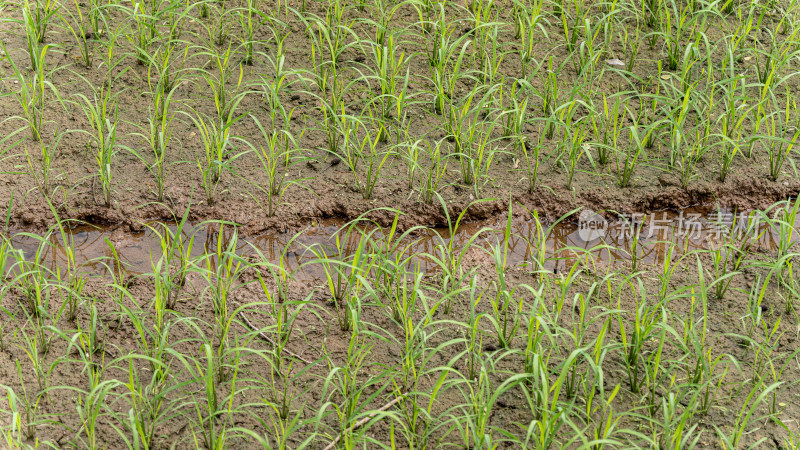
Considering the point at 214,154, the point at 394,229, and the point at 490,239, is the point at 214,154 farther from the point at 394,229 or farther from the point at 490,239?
the point at 490,239

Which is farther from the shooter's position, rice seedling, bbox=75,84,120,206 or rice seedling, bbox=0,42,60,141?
rice seedling, bbox=0,42,60,141

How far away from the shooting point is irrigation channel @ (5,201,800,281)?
11.8ft

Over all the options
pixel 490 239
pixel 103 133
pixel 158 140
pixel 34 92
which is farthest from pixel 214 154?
pixel 490 239

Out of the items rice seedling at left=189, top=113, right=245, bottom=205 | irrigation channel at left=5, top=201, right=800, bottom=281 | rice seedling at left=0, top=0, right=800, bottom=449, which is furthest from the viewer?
rice seedling at left=189, top=113, right=245, bottom=205

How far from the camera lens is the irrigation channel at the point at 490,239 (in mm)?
3594

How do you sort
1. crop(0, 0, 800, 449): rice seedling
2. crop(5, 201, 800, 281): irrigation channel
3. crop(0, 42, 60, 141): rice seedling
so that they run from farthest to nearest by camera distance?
1. crop(0, 42, 60, 141): rice seedling
2. crop(5, 201, 800, 281): irrigation channel
3. crop(0, 0, 800, 449): rice seedling

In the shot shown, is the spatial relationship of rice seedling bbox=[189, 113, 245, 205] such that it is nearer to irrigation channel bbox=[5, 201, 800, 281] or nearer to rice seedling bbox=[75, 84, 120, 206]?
irrigation channel bbox=[5, 201, 800, 281]

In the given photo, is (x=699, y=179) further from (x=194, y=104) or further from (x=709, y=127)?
(x=194, y=104)

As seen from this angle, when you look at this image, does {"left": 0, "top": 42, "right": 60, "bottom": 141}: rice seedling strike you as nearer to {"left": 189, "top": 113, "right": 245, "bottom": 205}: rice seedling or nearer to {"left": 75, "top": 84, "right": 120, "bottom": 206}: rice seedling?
{"left": 75, "top": 84, "right": 120, "bottom": 206}: rice seedling

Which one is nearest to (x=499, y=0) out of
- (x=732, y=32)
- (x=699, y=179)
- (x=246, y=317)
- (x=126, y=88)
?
(x=732, y=32)

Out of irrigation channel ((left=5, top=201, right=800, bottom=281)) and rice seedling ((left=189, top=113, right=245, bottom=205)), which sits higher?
rice seedling ((left=189, top=113, right=245, bottom=205))

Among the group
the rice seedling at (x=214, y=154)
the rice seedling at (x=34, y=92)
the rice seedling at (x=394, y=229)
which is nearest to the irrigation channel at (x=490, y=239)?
the rice seedling at (x=394, y=229)

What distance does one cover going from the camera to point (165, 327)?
316 centimetres

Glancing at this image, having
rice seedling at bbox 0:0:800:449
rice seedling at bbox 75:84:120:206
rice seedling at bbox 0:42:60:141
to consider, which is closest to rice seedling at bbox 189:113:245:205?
rice seedling at bbox 0:0:800:449
